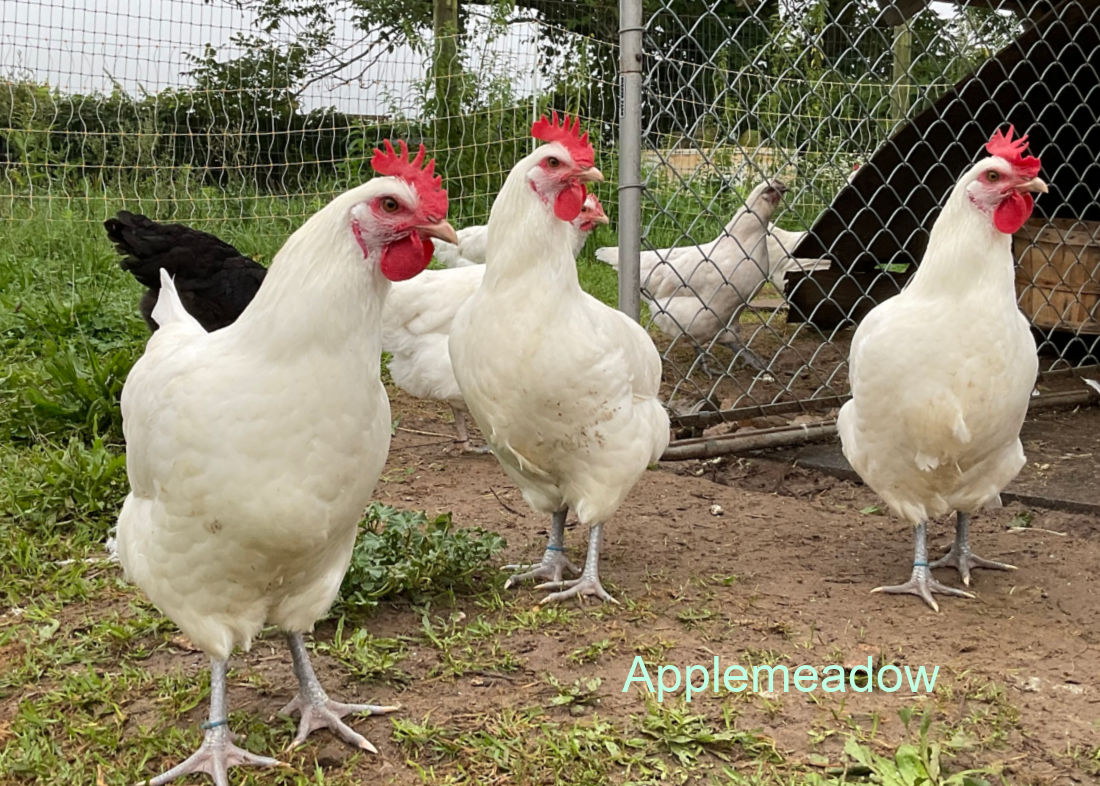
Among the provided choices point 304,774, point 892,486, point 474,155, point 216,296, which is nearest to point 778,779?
point 304,774

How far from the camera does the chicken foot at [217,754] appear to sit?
221 cm

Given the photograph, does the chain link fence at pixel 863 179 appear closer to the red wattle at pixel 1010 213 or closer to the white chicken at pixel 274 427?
the red wattle at pixel 1010 213

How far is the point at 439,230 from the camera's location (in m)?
2.15

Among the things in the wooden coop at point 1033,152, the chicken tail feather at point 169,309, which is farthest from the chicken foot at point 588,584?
the wooden coop at point 1033,152

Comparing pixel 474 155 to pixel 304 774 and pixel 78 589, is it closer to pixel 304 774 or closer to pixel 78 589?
pixel 78 589

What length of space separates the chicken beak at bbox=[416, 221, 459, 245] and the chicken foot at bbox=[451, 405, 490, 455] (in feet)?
9.72

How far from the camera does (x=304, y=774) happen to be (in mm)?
2275

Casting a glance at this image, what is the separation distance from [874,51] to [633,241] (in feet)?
19.8

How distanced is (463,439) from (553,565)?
1.84 metres

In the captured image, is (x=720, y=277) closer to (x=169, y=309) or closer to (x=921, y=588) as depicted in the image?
(x=921, y=588)

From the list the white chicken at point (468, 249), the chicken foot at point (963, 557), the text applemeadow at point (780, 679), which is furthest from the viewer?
the white chicken at point (468, 249)

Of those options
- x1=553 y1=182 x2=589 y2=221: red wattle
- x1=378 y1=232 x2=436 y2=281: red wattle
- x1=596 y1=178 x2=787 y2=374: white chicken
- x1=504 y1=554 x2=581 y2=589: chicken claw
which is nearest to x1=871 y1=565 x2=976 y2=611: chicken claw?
x1=504 y1=554 x2=581 y2=589: chicken claw

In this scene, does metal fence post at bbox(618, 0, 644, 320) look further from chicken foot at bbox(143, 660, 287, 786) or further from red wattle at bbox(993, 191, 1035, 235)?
chicken foot at bbox(143, 660, 287, 786)

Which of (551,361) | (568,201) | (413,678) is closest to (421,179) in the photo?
(551,361)
